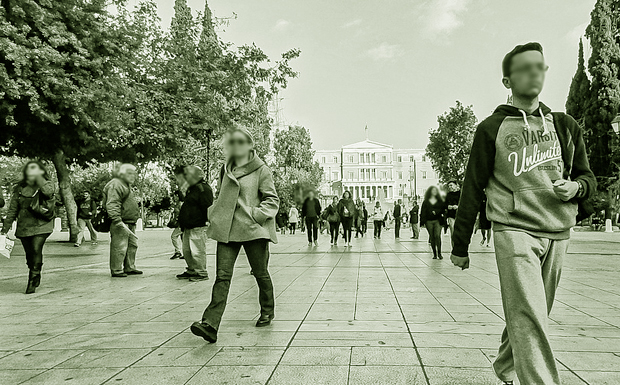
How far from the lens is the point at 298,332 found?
4961 millimetres

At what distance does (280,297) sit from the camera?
711cm

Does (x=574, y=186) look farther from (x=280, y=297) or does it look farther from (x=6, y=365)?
(x=280, y=297)

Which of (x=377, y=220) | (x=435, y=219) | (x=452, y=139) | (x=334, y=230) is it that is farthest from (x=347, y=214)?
(x=452, y=139)

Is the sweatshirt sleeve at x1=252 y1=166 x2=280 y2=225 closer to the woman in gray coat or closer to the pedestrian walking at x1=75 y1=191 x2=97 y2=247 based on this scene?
the woman in gray coat

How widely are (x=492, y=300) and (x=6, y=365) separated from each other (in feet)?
16.8

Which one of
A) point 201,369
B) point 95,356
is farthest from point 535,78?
point 95,356

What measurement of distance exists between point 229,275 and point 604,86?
43.9m

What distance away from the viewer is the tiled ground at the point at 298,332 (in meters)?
3.71

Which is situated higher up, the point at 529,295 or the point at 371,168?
the point at 371,168

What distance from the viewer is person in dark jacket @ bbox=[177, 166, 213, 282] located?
926 cm

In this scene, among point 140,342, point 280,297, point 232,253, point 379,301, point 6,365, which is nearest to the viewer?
point 6,365

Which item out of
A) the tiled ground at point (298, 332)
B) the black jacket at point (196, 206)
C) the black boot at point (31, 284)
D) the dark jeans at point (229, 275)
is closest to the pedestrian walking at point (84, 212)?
the tiled ground at point (298, 332)

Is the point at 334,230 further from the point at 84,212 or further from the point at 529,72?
the point at 529,72

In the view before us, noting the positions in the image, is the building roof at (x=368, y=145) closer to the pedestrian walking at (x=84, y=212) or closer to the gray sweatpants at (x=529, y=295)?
the pedestrian walking at (x=84, y=212)
